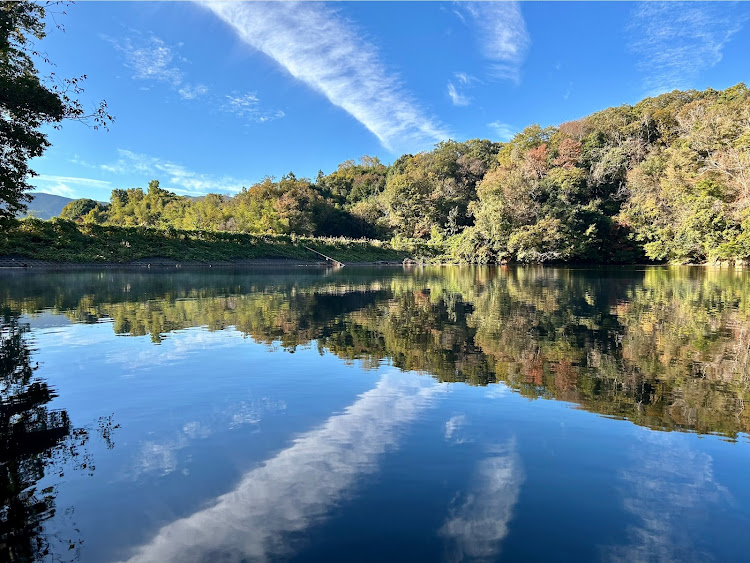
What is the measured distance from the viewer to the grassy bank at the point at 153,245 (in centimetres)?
3031

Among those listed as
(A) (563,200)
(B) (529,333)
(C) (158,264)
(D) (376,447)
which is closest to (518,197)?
(A) (563,200)

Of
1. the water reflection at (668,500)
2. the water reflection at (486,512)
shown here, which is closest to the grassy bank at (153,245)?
the water reflection at (486,512)

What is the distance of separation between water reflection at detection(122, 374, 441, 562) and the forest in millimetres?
38628

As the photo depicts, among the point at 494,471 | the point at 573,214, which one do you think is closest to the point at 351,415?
the point at 494,471

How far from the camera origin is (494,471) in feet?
10.9

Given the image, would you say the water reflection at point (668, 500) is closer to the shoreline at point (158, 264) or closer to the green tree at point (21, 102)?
the green tree at point (21, 102)

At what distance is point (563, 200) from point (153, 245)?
4059 centimetres

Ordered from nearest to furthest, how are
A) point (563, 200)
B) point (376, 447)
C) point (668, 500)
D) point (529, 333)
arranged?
point (668, 500), point (376, 447), point (529, 333), point (563, 200)

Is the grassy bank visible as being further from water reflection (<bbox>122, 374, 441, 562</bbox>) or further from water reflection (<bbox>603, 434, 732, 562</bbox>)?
water reflection (<bbox>603, 434, 732, 562</bbox>)

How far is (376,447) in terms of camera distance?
376cm

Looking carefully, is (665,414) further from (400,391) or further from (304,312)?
(304,312)

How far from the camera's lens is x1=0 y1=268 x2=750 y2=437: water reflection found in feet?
16.7

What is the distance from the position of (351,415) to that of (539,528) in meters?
2.25

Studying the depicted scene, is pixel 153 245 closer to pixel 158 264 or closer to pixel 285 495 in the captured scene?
pixel 158 264
